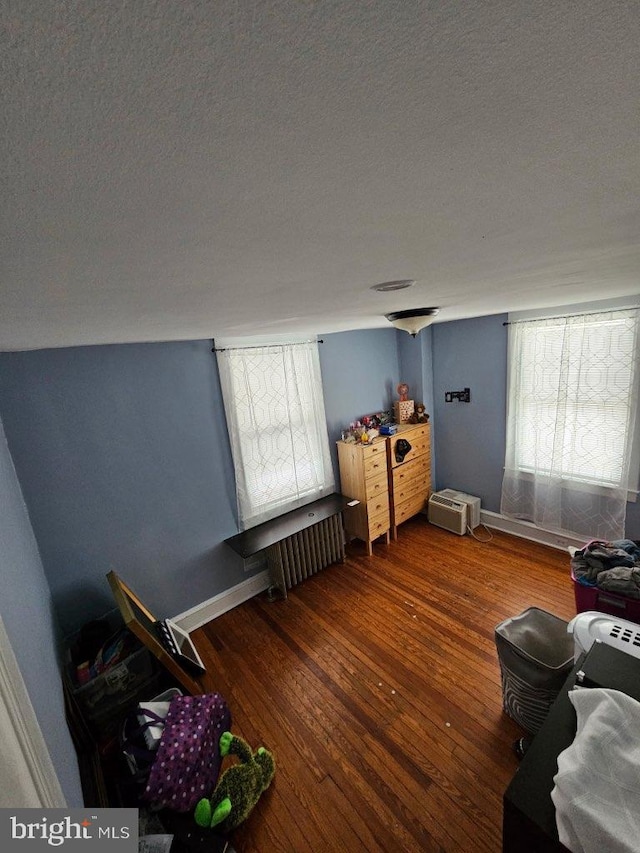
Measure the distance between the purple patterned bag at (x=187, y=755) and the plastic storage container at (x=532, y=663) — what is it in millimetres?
1471

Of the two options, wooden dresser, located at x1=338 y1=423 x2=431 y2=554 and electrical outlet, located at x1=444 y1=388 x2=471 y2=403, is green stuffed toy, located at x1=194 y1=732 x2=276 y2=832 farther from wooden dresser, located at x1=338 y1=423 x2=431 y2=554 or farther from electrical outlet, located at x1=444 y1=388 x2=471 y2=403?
electrical outlet, located at x1=444 y1=388 x2=471 y2=403

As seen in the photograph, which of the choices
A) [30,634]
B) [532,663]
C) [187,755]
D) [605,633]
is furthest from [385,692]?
[30,634]

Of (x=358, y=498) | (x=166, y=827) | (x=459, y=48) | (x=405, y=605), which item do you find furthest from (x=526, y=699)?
(x=459, y=48)

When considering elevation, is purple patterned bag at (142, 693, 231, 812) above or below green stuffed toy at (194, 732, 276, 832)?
above

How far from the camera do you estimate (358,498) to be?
11.2ft

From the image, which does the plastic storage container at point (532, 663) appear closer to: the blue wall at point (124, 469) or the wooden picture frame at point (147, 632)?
the wooden picture frame at point (147, 632)

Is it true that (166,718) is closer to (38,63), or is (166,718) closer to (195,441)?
(195,441)

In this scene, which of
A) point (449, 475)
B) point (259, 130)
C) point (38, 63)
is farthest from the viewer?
point (449, 475)

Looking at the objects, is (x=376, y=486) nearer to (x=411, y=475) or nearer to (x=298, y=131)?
(x=411, y=475)

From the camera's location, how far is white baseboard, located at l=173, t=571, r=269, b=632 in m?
2.78

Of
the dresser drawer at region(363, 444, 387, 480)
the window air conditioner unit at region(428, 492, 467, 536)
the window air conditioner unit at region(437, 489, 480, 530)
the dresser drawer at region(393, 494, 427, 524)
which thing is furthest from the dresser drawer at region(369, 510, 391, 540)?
the window air conditioner unit at region(437, 489, 480, 530)

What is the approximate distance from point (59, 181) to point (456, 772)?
8.21 ft

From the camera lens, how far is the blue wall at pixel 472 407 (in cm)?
342

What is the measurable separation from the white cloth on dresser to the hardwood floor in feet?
3.36
